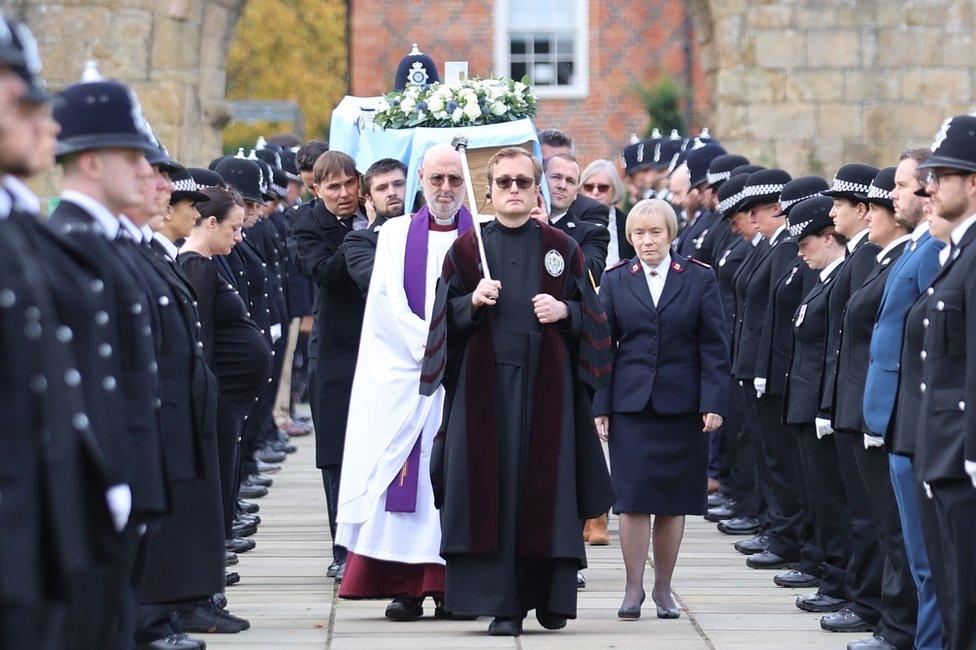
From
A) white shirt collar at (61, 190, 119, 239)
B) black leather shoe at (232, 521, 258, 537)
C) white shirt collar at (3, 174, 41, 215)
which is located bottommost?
black leather shoe at (232, 521, 258, 537)

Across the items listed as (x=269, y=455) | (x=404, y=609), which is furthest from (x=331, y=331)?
(x=269, y=455)

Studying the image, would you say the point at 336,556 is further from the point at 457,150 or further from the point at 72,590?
the point at 72,590

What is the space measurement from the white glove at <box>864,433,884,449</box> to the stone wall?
10.3m

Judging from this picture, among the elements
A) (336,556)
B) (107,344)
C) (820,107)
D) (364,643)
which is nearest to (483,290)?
(364,643)

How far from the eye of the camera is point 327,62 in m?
38.1

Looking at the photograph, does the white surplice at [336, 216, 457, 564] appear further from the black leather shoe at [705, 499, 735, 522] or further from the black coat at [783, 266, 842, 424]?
the black leather shoe at [705, 499, 735, 522]

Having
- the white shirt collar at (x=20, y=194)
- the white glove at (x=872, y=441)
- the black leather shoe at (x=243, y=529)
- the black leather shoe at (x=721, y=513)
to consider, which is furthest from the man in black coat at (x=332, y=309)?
the white shirt collar at (x=20, y=194)

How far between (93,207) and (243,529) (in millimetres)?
5264

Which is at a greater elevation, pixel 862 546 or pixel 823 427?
pixel 823 427

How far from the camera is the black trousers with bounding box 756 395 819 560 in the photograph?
891 centimetres

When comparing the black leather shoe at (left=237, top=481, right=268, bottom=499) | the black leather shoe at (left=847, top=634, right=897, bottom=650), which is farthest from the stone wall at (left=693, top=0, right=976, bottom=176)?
the black leather shoe at (left=847, top=634, right=897, bottom=650)

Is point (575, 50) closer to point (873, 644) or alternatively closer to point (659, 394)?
point (659, 394)

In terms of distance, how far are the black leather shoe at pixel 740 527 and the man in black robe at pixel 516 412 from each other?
3.15 m

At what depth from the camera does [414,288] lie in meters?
7.68
